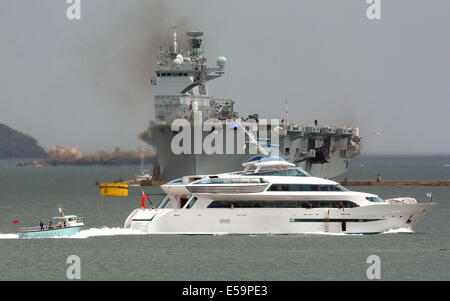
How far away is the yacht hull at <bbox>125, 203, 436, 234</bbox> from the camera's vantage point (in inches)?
2141

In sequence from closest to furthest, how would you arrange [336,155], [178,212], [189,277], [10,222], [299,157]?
[189,277]
[178,212]
[10,222]
[299,157]
[336,155]

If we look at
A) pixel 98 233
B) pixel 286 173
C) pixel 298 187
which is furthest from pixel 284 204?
pixel 98 233

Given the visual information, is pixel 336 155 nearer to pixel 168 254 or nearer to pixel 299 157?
pixel 299 157

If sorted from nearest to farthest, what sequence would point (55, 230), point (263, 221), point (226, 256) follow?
point (226, 256)
point (263, 221)
point (55, 230)

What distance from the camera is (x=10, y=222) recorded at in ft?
237

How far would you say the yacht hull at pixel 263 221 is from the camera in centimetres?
5438

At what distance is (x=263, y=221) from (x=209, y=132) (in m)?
51.1

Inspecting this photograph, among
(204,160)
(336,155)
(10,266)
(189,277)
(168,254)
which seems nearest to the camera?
(189,277)

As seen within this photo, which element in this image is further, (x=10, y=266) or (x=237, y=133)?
(x=237, y=133)

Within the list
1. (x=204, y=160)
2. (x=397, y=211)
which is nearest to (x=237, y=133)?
(x=204, y=160)

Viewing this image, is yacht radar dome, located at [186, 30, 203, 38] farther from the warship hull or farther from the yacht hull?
the yacht hull

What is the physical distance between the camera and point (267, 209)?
179 feet

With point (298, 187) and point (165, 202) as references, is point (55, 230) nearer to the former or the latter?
point (165, 202)

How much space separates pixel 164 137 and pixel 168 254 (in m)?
59.9
